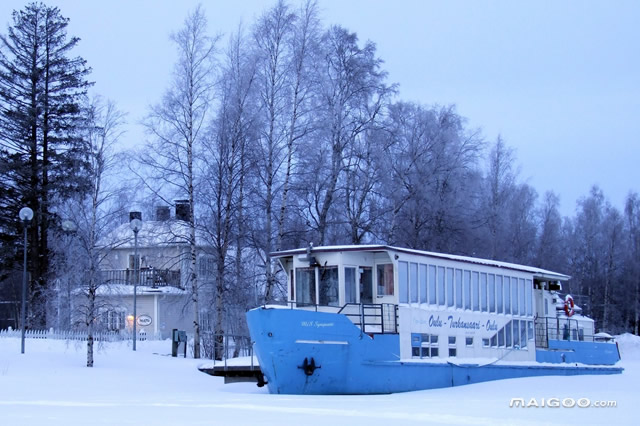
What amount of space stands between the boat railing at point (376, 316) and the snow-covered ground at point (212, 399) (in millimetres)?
1858

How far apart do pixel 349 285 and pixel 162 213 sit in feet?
39.0

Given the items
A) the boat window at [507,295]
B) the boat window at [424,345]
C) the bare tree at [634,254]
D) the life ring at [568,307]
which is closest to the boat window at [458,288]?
the boat window at [424,345]

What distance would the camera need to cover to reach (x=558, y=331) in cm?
2906

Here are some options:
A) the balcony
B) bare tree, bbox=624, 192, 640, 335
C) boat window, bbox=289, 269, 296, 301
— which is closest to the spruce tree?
the balcony

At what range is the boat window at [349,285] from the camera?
21.8m

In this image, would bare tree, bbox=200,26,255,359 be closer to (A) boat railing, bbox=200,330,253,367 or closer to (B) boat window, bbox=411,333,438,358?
(A) boat railing, bbox=200,330,253,367

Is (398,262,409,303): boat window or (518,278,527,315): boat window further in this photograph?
(518,278,527,315): boat window

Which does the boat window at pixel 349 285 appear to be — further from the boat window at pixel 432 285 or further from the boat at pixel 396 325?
the boat window at pixel 432 285

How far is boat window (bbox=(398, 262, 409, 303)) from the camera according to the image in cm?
2194

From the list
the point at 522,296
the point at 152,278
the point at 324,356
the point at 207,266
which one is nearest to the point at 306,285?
the point at 324,356

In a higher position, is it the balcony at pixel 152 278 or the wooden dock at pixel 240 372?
the balcony at pixel 152 278

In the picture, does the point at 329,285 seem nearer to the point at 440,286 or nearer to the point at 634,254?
the point at 440,286

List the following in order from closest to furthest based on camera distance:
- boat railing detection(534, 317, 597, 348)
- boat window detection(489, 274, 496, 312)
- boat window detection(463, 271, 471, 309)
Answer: boat window detection(463, 271, 471, 309) < boat window detection(489, 274, 496, 312) < boat railing detection(534, 317, 597, 348)

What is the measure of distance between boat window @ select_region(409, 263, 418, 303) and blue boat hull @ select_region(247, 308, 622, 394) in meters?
1.46
